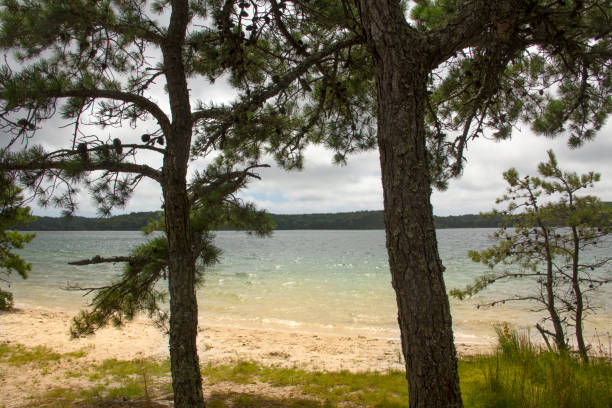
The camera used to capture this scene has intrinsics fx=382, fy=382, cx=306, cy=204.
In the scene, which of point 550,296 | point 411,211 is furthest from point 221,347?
point 411,211

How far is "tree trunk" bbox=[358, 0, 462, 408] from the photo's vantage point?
208 centimetres

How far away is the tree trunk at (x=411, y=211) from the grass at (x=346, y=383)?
1692mm

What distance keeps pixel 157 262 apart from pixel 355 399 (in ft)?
9.53

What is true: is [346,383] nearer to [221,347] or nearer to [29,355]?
[221,347]

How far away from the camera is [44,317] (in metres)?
12.5

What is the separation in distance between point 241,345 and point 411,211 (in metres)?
8.22

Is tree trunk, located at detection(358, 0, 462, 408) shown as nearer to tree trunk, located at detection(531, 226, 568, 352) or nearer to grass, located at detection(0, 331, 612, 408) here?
grass, located at detection(0, 331, 612, 408)

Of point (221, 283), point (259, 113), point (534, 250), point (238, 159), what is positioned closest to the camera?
point (259, 113)

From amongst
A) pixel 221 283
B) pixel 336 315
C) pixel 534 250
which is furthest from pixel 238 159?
pixel 221 283

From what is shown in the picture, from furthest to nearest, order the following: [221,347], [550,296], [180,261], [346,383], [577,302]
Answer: [221,347] < [346,383] < [550,296] < [577,302] < [180,261]

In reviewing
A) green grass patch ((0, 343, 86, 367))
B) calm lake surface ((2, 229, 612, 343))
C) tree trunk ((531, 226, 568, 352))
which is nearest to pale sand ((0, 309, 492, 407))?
green grass patch ((0, 343, 86, 367))

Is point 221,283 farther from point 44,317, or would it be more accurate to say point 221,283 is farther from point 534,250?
point 534,250

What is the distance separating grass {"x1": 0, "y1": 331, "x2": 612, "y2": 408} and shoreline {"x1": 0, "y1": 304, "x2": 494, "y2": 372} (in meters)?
0.75

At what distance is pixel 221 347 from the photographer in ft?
29.8
